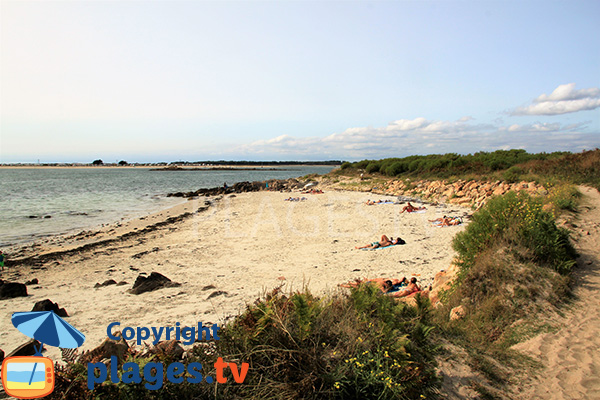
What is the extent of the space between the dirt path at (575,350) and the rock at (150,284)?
762 centimetres

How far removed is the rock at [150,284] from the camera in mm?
8148

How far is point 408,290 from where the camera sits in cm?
743

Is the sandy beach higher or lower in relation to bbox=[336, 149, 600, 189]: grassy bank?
lower

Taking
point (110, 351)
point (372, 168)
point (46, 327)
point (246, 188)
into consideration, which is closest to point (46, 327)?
point (46, 327)

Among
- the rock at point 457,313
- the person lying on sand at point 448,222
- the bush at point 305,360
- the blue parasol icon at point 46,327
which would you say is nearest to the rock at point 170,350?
the bush at point 305,360

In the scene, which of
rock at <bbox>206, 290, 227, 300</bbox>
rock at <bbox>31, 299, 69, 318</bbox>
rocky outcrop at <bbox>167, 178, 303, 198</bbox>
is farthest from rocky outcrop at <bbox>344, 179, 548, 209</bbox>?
rock at <bbox>31, 299, 69, 318</bbox>

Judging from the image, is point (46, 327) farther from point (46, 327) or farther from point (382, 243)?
point (382, 243)

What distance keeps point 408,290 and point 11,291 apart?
9.57 meters

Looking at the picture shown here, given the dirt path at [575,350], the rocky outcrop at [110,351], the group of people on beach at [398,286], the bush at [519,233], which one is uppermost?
the bush at [519,233]

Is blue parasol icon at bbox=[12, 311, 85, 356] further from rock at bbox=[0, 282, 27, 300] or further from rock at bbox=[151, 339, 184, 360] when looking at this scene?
rock at bbox=[0, 282, 27, 300]

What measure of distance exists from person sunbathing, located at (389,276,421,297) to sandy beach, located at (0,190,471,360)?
0.54 m

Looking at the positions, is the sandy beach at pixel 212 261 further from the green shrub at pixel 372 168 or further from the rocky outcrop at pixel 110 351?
the green shrub at pixel 372 168

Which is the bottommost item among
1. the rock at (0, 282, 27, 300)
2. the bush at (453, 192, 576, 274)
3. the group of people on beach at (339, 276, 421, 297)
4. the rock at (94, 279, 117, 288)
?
the rock at (94, 279, 117, 288)

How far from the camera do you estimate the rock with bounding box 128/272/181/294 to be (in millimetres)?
8148
